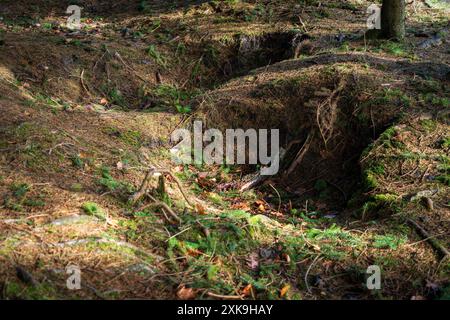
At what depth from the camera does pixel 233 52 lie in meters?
9.20

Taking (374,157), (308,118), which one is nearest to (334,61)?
(308,118)

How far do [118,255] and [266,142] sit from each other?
3355 millimetres

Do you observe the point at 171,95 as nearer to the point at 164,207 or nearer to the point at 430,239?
the point at 164,207

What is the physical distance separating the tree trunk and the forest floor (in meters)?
0.20

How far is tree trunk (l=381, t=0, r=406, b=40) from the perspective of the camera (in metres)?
7.88

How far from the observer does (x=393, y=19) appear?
7.98m

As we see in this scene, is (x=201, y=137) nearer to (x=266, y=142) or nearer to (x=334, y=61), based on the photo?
(x=266, y=142)

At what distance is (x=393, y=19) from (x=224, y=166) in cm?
376

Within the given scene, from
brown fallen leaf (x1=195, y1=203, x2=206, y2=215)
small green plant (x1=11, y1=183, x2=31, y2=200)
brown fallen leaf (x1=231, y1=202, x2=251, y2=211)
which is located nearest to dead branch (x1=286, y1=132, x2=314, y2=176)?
brown fallen leaf (x1=231, y1=202, x2=251, y2=211)

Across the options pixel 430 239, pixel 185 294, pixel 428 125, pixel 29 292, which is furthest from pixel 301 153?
pixel 29 292

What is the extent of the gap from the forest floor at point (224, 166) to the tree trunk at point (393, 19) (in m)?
0.20

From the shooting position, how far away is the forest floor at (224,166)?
12.9ft

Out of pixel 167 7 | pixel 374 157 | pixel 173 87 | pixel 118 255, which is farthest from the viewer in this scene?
pixel 167 7

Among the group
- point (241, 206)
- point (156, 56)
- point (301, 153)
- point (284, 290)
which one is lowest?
point (284, 290)
